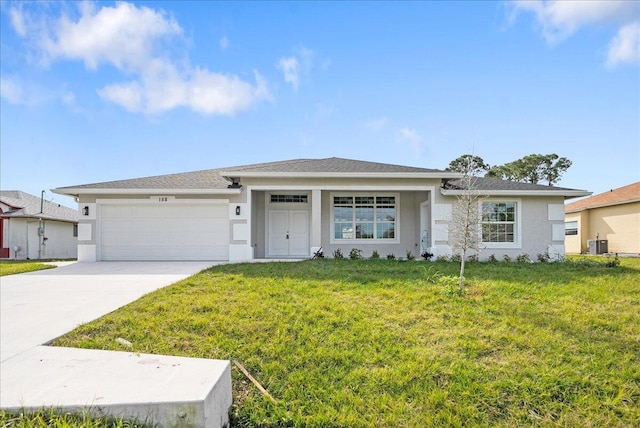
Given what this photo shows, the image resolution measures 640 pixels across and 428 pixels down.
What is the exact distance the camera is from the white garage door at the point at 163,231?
45.2 ft

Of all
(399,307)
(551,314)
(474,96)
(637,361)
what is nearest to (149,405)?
(399,307)

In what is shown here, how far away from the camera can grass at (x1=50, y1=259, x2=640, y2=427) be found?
3.64 metres

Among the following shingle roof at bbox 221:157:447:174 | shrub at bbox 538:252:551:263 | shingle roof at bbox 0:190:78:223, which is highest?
shingle roof at bbox 221:157:447:174

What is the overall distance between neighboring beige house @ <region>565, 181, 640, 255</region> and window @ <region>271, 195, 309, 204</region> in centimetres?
1738

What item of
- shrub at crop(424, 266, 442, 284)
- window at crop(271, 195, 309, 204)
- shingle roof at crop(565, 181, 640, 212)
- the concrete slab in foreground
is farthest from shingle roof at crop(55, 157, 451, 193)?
shingle roof at crop(565, 181, 640, 212)

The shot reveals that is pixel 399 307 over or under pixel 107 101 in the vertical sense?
under

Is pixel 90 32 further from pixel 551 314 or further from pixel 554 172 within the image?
pixel 554 172

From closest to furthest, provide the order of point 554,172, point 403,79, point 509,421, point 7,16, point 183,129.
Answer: point 509,421 → point 7,16 → point 403,79 → point 183,129 → point 554,172

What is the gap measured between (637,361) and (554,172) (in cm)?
3912

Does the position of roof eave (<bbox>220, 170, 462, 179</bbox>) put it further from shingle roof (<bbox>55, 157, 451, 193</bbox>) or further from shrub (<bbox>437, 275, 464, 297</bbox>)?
shrub (<bbox>437, 275, 464, 297</bbox>)

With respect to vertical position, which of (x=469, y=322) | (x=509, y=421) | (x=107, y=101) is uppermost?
(x=107, y=101)

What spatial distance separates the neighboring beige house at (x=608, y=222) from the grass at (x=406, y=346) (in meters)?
15.3

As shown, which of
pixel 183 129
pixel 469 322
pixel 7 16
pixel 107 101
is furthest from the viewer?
pixel 183 129

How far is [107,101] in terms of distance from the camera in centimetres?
1467
